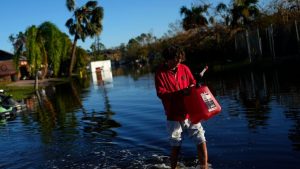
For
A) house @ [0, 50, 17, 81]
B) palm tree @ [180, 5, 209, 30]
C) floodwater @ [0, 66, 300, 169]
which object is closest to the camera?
floodwater @ [0, 66, 300, 169]

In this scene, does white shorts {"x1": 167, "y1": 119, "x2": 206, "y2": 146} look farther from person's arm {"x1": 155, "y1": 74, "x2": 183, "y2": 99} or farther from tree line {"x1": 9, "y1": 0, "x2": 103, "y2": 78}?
tree line {"x1": 9, "y1": 0, "x2": 103, "y2": 78}

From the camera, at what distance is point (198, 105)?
6754 millimetres

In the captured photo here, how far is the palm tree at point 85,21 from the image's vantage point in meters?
71.8

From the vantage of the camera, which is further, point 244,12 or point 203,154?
point 244,12

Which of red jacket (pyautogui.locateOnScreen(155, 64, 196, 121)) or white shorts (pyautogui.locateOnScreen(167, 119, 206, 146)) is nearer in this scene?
red jacket (pyautogui.locateOnScreen(155, 64, 196, 121))

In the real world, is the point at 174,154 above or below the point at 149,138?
above

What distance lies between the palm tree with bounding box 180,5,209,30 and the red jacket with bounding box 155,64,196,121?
1598 inches

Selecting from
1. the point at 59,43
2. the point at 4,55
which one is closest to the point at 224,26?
the point at 59,43

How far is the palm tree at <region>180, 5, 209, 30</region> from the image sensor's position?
48.7 metres

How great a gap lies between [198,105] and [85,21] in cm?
6772

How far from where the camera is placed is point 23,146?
11.2 m

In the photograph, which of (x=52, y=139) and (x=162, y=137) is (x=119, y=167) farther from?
(x=52, y=139)

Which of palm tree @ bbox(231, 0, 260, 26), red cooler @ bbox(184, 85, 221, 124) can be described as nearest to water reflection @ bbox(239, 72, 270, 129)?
red cooler @ bbox(184, 85, 221, 124)

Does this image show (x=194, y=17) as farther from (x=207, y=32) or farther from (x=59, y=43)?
(x=59, y=43)
